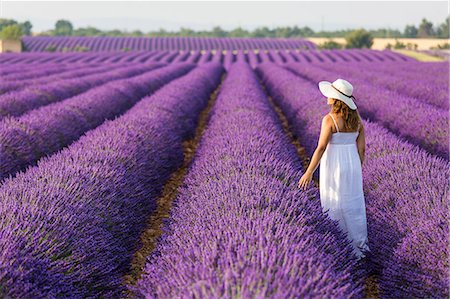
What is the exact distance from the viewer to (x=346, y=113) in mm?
3723

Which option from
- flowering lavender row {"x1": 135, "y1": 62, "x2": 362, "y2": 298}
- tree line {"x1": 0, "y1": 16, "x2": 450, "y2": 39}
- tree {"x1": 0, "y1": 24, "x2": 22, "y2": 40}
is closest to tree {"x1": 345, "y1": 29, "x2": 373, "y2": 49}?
tree line {"x1": 0, "y1": 16, "x2": 450, "y2": 39}

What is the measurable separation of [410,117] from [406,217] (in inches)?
159

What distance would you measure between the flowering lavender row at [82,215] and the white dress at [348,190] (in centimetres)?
171

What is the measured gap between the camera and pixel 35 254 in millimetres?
2689

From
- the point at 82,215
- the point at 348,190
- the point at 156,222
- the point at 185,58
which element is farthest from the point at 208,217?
the point at 185,58

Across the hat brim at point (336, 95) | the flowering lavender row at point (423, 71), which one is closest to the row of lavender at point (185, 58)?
the flowering lavender row at point (423, 71)

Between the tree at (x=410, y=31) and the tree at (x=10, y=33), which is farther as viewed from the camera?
the tree at (x=410, y=31)

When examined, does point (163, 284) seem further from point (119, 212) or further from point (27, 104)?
point (27, 104)

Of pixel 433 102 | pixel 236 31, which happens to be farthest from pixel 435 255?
pixel 236 31

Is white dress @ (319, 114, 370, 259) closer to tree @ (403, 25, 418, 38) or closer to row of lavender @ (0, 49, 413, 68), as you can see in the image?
row of lavender @ (0, 49, 413, 68)

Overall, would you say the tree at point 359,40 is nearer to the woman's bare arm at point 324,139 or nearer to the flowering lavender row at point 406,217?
the flowering lavender row at point 406,217

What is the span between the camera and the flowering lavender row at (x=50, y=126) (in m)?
5.48

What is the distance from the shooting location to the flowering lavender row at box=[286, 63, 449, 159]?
19.9 feet

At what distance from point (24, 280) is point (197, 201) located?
1365 mm
